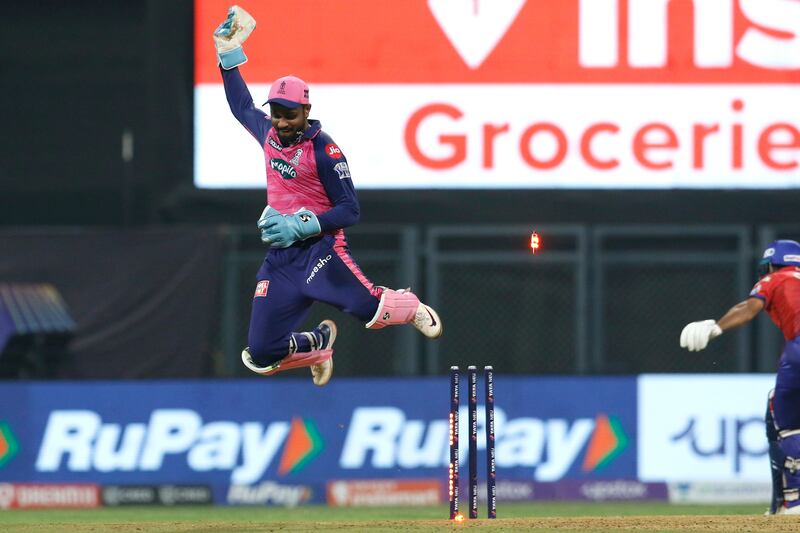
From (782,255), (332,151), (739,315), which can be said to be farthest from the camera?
(782,255)

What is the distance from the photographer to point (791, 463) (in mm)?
13594

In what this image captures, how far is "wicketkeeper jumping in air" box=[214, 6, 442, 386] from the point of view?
38.8 feet

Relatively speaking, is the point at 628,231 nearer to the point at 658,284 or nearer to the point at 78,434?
the point at 658,284

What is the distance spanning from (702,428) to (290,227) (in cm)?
693

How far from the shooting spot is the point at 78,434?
685 inches

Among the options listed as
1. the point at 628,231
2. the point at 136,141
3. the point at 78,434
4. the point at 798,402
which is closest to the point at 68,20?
the point at 136,141

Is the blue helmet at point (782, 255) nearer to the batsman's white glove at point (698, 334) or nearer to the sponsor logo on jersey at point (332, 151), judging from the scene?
the batsman's white glove at point (698, 334)

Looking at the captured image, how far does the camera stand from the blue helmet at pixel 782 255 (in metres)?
13.4

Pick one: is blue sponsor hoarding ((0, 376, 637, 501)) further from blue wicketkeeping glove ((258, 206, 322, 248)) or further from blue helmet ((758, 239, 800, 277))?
blue wicketkeeping glove ((258, 206, 322, 248))

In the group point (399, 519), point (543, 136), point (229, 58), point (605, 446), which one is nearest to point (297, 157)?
point (229, 58)

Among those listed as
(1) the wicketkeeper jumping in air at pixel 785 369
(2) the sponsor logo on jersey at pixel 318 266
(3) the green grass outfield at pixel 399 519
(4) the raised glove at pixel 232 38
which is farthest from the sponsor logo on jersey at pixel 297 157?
(1) the wicketkeeper jumping in air at pixel 785 369

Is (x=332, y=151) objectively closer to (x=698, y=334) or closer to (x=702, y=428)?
(x=698, y=334)

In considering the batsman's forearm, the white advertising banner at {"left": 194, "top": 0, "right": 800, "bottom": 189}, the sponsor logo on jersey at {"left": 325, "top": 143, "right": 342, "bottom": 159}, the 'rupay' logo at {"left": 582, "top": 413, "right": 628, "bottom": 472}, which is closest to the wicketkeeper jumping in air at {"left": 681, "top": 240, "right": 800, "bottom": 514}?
the batsman's forearm

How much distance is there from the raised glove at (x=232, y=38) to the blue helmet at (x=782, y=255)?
13.2ft
